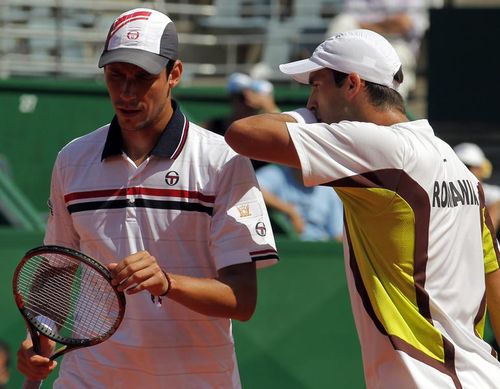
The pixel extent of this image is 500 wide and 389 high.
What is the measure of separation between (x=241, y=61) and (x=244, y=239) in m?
8.18

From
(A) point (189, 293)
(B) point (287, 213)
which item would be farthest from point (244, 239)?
(B) point (287, 213)

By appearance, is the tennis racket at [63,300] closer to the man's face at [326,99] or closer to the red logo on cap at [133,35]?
the red logo on cap at [133,35]

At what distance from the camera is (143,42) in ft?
12.9

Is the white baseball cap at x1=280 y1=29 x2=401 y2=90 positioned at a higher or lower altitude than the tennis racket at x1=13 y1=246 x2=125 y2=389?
higher

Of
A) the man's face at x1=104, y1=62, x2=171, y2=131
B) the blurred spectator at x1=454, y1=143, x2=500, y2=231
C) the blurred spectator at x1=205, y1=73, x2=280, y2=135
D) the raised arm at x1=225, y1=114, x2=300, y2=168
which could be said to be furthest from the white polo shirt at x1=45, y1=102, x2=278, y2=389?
the blurred spectator at x1=205, y1=73, x2=280, y2=135

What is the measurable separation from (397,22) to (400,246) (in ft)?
25.6

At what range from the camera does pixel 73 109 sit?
10562 mm

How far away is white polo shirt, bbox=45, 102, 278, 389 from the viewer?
400cm

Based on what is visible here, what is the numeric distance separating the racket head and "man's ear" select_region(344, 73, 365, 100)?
3.29 ft

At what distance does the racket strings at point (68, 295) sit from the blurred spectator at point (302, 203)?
14.7 feet

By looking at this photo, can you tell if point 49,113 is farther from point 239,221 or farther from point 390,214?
point 390,214

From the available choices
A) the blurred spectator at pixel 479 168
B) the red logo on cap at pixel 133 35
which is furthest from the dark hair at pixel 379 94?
the blurred spectator at pixel 479 168

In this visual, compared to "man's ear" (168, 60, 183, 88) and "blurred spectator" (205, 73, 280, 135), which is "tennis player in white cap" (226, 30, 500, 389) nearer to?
"man's ear" (168, 60, 183, 88)

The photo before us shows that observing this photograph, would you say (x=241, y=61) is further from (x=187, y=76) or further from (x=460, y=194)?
(x=460, y=194)
